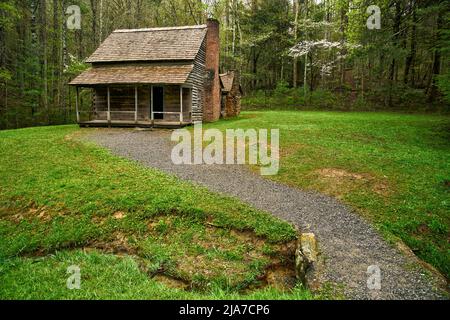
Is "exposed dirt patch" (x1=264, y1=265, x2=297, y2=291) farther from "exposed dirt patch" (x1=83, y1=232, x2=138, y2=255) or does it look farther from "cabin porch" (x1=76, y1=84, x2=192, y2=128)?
Result: "cabin porch" (x1=76, y1=84, x2=192, y2=128)

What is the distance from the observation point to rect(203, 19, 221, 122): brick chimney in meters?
22.4

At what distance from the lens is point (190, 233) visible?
691cm

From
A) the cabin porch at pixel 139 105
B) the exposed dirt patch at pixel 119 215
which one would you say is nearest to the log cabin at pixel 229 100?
the cabin porch at pixel 139 105

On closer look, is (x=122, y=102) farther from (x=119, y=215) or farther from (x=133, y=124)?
(x=119, y=215)

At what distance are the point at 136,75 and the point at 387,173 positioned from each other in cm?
1601

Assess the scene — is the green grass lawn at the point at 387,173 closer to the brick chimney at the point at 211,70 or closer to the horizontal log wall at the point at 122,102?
the brick chimney at the point at 211,70

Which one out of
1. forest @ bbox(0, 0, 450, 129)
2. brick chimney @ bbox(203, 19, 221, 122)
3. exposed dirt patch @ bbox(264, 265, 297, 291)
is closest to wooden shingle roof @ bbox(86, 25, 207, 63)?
brick chimney @ bbox(203, 19, 221, 122)

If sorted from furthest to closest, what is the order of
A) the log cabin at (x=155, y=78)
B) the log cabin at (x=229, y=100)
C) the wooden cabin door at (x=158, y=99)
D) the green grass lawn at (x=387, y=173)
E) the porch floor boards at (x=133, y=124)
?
1. the log cabin at (x=229, y=100)
2. the wooden cabin door at (x=158, y=99)
3. the log cabin at (x=155, y=78)
4. the porch floor boards at (x=133, y=124)
5. the green grass lawn at (x=387, y=173)

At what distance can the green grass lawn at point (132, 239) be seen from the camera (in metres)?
5.07

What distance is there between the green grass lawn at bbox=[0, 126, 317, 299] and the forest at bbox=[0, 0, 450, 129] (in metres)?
12.6

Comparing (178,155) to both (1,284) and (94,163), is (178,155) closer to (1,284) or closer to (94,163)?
(94,163)

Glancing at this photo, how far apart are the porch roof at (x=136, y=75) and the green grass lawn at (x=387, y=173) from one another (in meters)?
7.33

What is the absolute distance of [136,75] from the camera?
781 inches
